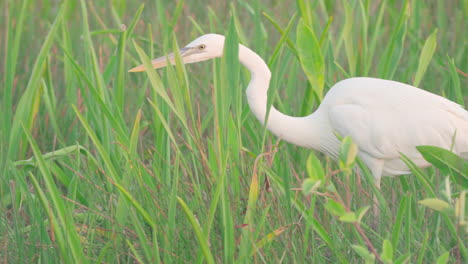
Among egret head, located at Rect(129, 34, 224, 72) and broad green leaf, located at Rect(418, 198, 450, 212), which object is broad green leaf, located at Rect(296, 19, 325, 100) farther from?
broad green leaf, located at Rect(418, 198, 450, 212)

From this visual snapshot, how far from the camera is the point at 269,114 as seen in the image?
6.18 ft

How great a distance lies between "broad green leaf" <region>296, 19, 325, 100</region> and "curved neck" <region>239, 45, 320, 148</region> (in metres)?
0.11

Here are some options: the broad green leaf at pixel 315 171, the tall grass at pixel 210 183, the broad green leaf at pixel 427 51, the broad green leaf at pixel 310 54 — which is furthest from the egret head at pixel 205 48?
the broad green leaf at pixel 315 171

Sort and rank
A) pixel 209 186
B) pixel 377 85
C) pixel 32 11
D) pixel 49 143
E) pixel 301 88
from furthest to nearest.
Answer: pixel 32 11, pixel 301 88, pixel 49 143, pixel 377 85, pixel 209 186

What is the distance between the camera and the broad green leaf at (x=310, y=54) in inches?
67.7

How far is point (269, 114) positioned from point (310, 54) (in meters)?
0.20

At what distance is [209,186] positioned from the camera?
4.91ft

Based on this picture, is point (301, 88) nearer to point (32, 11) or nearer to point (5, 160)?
point (5, 160)

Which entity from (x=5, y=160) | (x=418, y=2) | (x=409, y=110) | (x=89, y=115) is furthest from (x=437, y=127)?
(x=5, y=160)

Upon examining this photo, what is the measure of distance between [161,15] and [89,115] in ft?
2.00

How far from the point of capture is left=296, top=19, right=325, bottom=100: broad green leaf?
5.65ft

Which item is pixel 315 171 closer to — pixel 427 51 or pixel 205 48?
pixel 205 48

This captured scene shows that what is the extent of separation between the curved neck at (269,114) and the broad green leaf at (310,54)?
114 millimetres

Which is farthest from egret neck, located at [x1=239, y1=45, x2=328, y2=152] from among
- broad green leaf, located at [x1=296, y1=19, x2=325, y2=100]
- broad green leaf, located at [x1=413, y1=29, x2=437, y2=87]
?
broad green leaf, located at [x1=413, y1=29, x2=437, y2=87]
